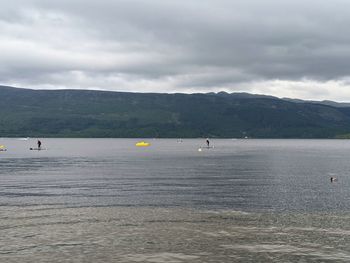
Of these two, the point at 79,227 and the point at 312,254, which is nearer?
the point at 312,254

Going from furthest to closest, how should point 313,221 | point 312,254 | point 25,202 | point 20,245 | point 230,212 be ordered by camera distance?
point 25,202 → point 230,212 → point 313,221 → point 20,245 → point 312,254

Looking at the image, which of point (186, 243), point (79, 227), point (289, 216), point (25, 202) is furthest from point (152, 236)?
point (25, 202)

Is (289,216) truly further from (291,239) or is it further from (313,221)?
(291,239)

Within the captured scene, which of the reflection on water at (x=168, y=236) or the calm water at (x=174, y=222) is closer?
the reflection on water at (x=168, y=236)

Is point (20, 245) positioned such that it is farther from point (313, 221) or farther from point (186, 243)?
point (313, 221)

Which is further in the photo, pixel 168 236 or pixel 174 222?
pixel 174 222

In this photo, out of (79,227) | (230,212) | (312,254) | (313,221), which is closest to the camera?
(312,254)

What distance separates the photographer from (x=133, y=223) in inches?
1838

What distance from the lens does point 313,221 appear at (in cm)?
4788

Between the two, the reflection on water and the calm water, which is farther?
the calm water

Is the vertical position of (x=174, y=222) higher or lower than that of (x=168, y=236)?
higher

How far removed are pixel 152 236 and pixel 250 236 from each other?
8.63 metres

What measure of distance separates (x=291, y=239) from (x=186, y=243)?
911 cm

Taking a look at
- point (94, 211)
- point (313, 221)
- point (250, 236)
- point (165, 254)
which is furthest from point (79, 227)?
point (313, 221)
